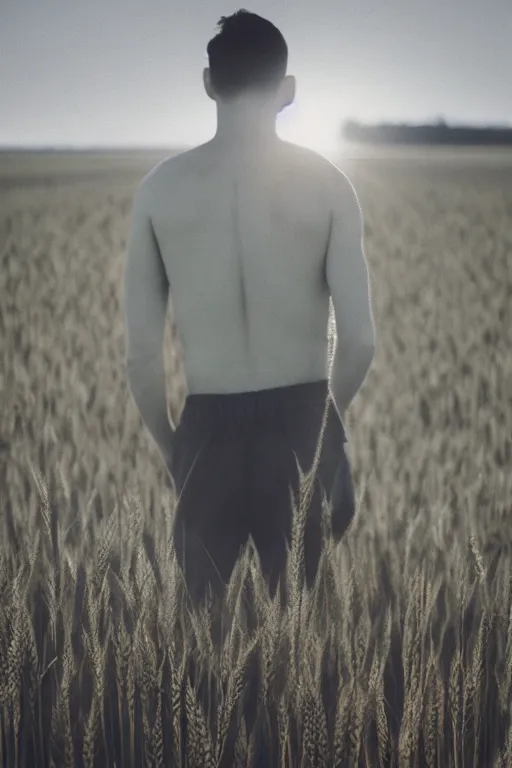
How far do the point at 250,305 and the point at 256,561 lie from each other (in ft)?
1.46

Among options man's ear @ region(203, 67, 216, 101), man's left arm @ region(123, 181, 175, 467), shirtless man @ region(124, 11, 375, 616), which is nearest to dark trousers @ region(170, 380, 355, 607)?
shirtless man @ region(124, 11, 375, 616)

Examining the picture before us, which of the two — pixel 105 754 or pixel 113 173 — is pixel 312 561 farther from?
pixel 113 173

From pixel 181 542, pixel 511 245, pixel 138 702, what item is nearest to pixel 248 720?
pixel 138 702

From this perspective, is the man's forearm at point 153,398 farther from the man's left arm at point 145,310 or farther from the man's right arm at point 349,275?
the man's right arm at point 349,275

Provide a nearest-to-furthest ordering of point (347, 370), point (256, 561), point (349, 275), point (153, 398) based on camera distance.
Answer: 1. point (256, 561)
2. point (349, 275)
3. point (347, 370)
4. point (153, 398)

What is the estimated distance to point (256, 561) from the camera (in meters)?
1.48

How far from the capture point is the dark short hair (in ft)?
5.21

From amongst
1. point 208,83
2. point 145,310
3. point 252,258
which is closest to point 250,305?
point 252,258

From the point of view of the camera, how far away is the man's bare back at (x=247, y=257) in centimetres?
159

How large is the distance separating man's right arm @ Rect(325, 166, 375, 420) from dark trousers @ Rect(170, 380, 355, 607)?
0.31ft

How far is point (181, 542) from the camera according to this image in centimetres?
174

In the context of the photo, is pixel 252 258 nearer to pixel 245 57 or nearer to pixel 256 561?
pixel 245 57

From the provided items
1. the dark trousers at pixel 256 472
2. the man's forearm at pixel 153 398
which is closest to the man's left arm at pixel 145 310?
the man's forearm at pixel 153 398

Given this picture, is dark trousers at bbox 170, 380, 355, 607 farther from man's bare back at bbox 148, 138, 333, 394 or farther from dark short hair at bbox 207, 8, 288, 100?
dark short hair at bbox 207, 8, 288, 100
